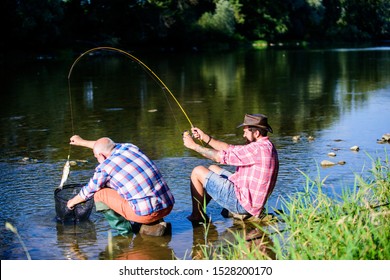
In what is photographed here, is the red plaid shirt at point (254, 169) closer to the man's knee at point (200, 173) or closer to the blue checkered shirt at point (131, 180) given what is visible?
the man's knee at point (200, 173)

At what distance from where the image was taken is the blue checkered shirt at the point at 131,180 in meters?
6.07

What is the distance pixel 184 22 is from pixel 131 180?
51.7 meters

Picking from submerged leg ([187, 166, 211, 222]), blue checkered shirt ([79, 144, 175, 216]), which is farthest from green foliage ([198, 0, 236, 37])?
blue checkered shirt ([79, 144, 175, 216])

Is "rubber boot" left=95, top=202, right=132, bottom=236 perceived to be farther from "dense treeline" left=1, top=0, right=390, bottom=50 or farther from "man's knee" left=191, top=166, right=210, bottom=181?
"dense treeline" left=1, top=0, right=390, bottom=50

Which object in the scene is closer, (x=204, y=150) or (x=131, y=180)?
(x=131, y=180)

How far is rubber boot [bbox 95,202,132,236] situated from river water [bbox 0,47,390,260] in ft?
0.32

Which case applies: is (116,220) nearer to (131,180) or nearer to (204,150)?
(131,180)

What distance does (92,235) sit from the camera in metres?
6.46

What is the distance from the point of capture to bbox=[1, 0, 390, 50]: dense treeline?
43.2 metres

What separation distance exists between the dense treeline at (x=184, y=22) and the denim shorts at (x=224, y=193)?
36.3 metres

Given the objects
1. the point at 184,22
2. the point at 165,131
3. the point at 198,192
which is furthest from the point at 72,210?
the point at 184,22

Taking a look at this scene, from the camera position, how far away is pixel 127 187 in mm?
6098

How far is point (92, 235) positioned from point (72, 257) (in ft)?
1.94

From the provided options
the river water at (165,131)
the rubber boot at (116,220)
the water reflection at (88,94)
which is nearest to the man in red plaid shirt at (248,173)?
the river water at (165,131)
